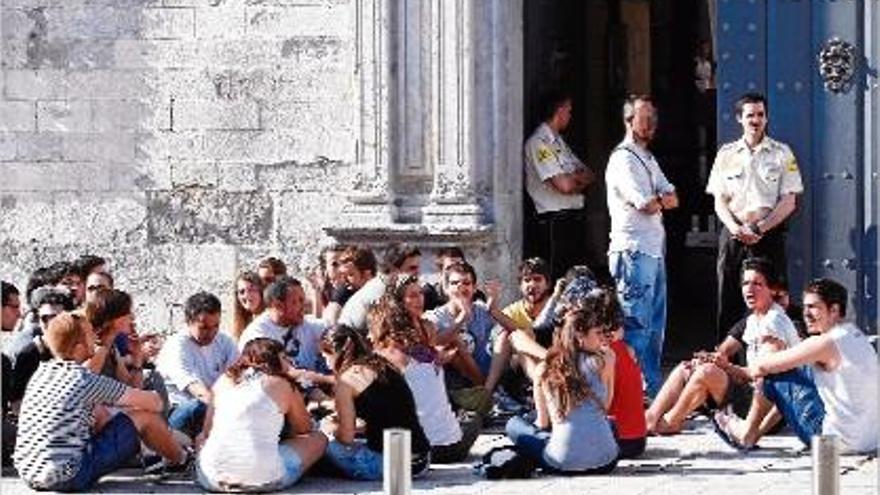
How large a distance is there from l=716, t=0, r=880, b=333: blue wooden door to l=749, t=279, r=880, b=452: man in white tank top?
235 cm

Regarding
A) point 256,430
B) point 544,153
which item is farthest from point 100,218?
point 256,430

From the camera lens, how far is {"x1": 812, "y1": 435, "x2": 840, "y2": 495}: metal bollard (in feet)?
30.7

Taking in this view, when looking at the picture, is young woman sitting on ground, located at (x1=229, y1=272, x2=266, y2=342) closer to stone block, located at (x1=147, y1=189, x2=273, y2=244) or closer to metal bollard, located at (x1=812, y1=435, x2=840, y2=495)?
stone block, located at (x1=147, y1=189, x2=273, y2=244)

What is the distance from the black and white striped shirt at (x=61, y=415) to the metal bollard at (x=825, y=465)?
4.45 m

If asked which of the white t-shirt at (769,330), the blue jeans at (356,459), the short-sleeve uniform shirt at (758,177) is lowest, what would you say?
the blue jeans at (356,459)

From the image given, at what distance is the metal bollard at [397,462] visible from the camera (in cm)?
993

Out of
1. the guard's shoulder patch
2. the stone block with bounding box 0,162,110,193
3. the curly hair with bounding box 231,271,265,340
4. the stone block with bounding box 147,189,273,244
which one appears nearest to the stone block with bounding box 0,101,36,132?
the stone block with bounding box 0,162,110,193

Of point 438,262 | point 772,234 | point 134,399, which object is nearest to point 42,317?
point 134,399

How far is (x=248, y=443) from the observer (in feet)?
41.3

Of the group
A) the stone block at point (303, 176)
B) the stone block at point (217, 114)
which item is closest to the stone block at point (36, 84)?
the stone block at point (217, 114)

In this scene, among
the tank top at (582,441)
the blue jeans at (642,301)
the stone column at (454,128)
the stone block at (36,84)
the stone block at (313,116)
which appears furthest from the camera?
the stone block at (36,84)

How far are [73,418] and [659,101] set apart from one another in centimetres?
1124

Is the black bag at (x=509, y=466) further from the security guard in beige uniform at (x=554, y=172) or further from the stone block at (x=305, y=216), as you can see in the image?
the stone block at (x=305, y=216)

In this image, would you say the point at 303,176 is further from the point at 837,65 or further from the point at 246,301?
the point at 837,65
